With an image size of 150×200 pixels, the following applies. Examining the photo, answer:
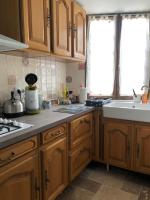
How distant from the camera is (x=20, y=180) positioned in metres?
1.22

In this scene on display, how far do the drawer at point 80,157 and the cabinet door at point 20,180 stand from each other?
532mm

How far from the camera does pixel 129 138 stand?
2.05m

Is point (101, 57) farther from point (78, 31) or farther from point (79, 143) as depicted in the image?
point (79, 143)

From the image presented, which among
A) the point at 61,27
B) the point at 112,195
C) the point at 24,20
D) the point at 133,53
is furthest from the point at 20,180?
the point at 133,53

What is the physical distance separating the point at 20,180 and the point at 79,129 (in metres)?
0.84

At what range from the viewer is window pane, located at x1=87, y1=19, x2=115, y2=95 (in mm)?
2584

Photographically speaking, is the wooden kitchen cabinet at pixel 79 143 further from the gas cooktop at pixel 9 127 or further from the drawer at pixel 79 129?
the gas cooktop at pixel 9 127

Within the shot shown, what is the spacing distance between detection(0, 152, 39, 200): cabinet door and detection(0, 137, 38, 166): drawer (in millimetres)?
43

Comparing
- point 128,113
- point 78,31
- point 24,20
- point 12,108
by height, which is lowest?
point 128,113

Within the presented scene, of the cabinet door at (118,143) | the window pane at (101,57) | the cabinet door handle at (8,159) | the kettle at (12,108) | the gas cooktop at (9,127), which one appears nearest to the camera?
the cabinet door handle at (8,159)

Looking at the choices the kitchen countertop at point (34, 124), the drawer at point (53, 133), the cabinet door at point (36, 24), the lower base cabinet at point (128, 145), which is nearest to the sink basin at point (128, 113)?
the lower base cabinet at point (128, 145)

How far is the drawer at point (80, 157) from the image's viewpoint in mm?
1845

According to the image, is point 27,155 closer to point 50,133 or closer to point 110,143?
point 50,133

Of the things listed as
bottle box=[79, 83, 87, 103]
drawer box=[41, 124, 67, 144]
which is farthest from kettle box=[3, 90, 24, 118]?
bottle box=[79, 83, 87, 103]
